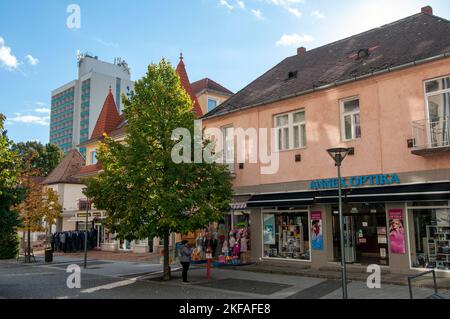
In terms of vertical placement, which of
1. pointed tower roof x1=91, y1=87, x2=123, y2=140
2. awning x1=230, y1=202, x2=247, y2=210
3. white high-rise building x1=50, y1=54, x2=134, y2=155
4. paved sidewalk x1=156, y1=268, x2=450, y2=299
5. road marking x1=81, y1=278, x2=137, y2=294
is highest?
white high-rise building x1=50, y1=54, x2=134, y2=155

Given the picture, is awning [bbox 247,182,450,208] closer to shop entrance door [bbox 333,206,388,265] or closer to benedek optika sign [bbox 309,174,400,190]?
benedek optika sign [bbox 309,174,400,190]

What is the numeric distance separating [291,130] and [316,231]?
15.3 feet

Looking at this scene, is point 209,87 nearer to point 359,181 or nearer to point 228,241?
point 228,241

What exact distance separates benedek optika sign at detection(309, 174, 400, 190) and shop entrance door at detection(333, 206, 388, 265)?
4.25 feet

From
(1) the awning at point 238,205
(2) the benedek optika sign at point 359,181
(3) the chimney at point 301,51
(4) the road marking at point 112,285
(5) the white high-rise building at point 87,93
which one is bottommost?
(4) the road marking at point 112,285

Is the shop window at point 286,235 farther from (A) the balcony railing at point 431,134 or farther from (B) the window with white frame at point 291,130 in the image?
(A) the balcony railing at point 431,134

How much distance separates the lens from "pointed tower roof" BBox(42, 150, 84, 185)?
41.7 meters

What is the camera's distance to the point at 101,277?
57.9 ft

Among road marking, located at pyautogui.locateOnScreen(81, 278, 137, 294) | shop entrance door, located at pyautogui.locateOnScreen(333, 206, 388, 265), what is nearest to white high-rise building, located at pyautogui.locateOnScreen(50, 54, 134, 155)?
road marking, located at pyautogui.locateOnScreen(81, 278, 137, 294)

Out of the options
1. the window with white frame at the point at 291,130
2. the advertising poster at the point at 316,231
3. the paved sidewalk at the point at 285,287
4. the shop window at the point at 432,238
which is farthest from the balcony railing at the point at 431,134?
the window with white frame at the point at 291,130

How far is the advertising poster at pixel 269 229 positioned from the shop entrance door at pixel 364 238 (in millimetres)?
3173

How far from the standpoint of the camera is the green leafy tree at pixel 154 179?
1495 cm

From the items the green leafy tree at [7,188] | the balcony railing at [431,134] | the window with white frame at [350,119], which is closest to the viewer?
the balcony railing at [431,134]
